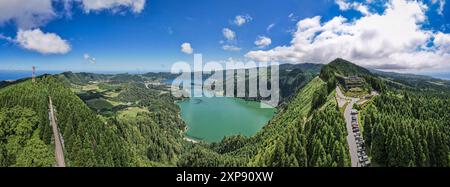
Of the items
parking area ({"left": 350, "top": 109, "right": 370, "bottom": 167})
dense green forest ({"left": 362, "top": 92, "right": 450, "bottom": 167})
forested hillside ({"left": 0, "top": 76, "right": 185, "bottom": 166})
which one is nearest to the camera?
dense green forest ({"left": 362, "top": 92, "right": 450, "bottom": 167})

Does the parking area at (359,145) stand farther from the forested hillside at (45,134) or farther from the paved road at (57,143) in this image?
the paved road at (57,143)

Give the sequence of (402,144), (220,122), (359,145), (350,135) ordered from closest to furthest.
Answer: (402,144) → (359,145) → (350,135) → (220,122)

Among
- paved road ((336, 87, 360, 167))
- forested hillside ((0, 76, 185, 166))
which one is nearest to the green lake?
paved road ((336, 87, 360, 167))

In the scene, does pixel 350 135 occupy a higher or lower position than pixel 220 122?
higher

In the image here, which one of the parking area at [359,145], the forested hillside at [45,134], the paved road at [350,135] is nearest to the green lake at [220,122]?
the paved road at [350,135]

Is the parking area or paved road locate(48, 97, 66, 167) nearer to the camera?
the parking area

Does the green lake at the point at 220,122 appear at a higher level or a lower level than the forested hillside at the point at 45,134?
lower

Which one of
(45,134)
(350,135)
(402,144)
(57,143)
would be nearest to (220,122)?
(350,135)

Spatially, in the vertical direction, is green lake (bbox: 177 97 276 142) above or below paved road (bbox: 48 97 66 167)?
below

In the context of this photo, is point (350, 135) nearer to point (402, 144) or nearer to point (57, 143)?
point (402, 144)

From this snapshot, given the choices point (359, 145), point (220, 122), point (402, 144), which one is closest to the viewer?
point (402, 144)

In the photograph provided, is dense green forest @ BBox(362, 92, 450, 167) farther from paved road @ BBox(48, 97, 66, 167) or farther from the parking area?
paved road @ BBox(48, 97, 66, 167)

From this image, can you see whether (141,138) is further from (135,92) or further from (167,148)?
(135,92)
